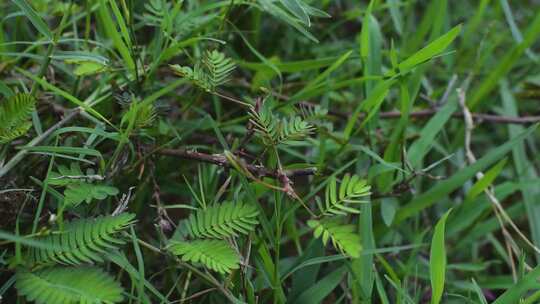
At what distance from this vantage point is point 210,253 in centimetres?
97

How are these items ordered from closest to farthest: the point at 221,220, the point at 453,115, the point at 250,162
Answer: the point at 221,220
the point at 250,162
the point at 453,115

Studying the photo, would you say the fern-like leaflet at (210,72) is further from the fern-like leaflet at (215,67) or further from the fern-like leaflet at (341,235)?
the fern-like leaflet at (341,235)

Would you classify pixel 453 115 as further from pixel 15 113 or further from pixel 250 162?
pixel 15 113

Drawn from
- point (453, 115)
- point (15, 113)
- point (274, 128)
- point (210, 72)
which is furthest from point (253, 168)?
point (453, 115)

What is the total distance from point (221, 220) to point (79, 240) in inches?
9.3

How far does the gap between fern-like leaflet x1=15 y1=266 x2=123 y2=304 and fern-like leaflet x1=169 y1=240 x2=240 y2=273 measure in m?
0.12

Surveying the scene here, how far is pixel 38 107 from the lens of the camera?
1.23 metres

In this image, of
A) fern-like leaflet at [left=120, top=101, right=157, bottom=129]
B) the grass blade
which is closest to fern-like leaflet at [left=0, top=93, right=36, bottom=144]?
fern-like leaflet at [left=120, top=101, right=157, bottom=129]

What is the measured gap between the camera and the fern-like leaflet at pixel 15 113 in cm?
103

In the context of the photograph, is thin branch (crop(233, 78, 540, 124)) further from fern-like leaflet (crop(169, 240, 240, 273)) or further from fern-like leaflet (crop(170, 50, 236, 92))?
fern-like leaflet (crop(169, 240, 240, 273))

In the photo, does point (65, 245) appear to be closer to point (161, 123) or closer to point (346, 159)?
point (161, 123)

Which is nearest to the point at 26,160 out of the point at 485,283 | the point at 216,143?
the point at 216,143

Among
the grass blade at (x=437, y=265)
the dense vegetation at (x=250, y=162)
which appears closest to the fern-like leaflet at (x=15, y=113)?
the dense vegetation at (x=250, y=162)

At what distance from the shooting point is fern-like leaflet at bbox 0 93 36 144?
103cm
